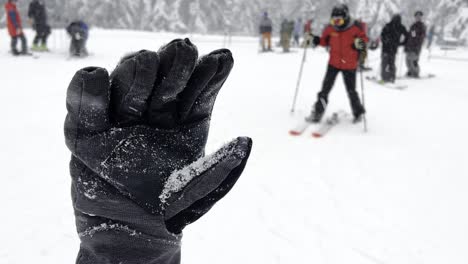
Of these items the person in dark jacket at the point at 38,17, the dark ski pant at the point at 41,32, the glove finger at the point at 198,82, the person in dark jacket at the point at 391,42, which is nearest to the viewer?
the glove finger at the point at 198,82

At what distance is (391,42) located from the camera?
1125 cm

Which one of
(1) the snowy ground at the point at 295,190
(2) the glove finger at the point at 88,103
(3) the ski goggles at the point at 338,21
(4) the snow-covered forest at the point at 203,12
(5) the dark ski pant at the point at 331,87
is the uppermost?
(4) the snow-covered forest at the point at 203,12

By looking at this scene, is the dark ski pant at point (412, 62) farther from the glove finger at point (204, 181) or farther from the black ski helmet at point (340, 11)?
the glove finger at point (204, 181)

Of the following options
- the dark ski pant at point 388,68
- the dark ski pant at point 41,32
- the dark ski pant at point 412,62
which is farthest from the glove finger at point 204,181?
the dark ski pant at point 41,32

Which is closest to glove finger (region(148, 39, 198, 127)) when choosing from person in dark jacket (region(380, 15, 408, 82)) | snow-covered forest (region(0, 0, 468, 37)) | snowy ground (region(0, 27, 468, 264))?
snowy ground (region(0, 27, 468, 264))

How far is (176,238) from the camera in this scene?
1230 mm

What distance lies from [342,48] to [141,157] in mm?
5705

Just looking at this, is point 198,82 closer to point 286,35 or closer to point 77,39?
point 77,39

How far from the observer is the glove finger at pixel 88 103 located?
1020 mm

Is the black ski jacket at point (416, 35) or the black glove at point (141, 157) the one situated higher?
the black ski jacket at point (416, 35)

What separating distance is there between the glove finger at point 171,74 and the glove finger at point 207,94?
0.06 meters

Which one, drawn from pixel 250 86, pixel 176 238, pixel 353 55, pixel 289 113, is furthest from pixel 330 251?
pixel 250 86

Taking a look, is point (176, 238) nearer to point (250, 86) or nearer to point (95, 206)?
point (95, 206)

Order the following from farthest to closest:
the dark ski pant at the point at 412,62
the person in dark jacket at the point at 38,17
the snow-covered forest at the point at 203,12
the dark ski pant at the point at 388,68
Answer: the snow-covered forest at the point at 203,12, the dark ski pant at the point at 412,62, the person in dark jacket at the point at 38,17, the dark ski pant at the point at 388,68
